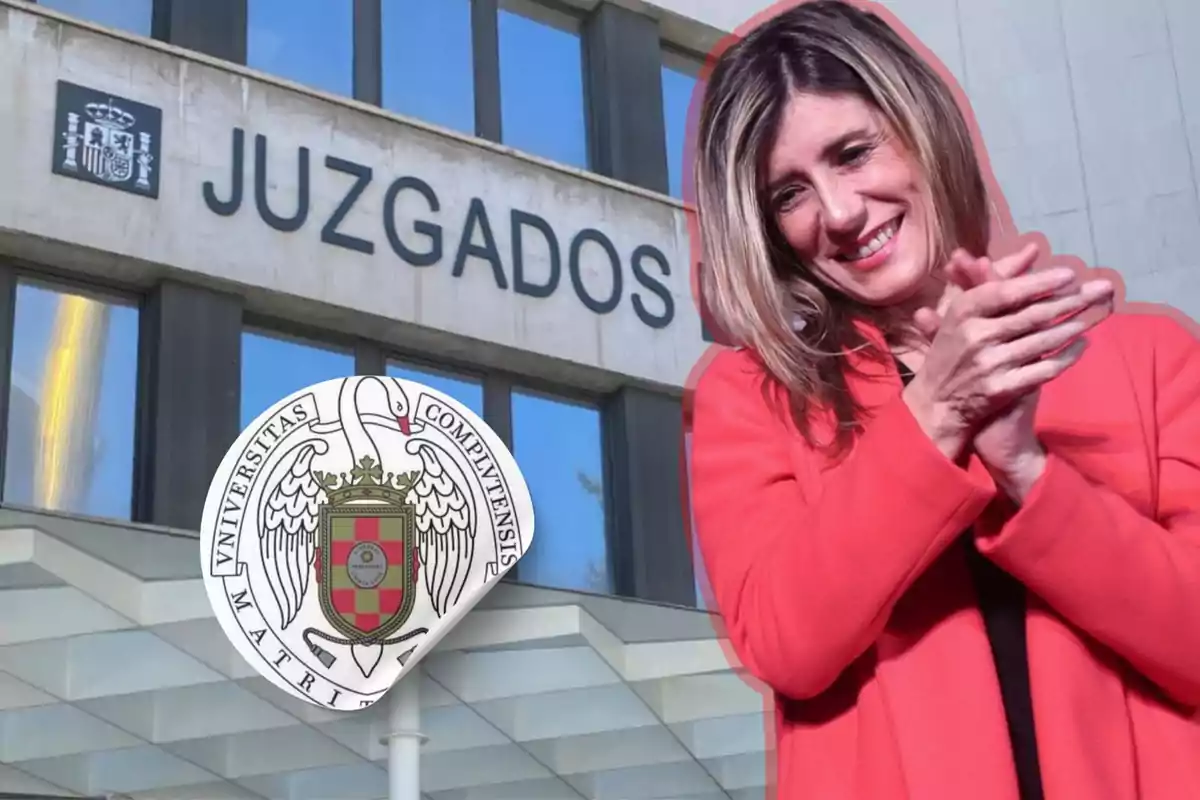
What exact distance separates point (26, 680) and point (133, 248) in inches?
61.9

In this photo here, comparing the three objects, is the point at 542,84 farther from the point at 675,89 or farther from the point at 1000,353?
the point at 1000,353

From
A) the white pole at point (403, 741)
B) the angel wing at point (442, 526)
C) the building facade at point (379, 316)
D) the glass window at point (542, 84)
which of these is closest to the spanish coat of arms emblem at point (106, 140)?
the building facade at point (379, 316)

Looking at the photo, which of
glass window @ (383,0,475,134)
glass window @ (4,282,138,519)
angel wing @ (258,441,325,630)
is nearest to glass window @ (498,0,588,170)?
glass window @ (383,0,475,134)

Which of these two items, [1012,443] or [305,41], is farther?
[305,41]

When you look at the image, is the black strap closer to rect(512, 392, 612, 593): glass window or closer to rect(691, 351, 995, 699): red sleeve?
rect(691, 351, 995, 699): red sleeve

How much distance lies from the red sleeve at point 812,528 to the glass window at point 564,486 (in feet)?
16.4

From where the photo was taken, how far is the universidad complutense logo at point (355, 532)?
16.4 ft

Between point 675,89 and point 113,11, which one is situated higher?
point 675,89

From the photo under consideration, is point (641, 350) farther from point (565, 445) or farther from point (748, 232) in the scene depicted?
→ point (748, 232)

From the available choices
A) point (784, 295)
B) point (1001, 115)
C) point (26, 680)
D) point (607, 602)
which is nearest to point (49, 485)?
point (26, 680)

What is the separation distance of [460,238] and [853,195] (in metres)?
5.36

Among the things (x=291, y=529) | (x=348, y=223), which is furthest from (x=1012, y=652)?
(x=348, y=223)

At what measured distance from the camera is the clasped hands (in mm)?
742

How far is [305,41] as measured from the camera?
20.9 feet
